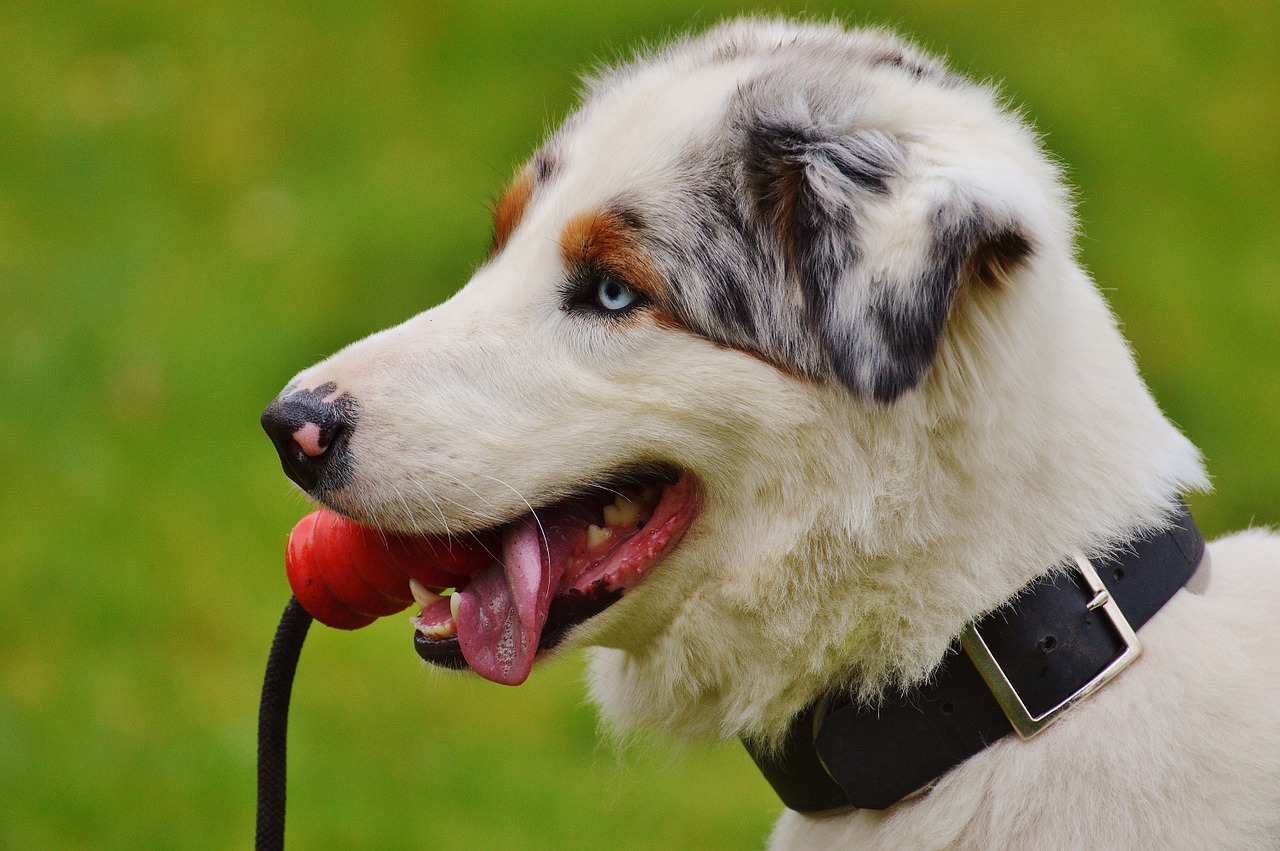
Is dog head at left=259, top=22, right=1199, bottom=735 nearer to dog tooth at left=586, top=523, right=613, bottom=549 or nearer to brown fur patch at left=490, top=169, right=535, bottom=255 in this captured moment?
dog tooth at left=586, top=523, right=613, bottom=549

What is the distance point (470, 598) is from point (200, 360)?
5.25 m

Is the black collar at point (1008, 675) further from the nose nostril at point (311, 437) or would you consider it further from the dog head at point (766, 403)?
the nose nostril at point (311, 437)

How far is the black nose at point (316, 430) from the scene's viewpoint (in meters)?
2.44

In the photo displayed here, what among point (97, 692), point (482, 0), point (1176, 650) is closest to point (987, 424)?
point (1176, 650)

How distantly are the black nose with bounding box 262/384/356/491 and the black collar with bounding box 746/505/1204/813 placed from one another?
105 centimetres

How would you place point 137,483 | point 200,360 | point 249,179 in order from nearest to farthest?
1. point 137,483
2. point 200,360
3. point 249,179

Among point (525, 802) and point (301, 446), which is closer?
point (301, 446)

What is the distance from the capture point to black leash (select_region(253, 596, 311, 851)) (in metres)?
2.86

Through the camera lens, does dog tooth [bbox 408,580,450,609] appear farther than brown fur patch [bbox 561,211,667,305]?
Yes

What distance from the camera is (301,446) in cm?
246

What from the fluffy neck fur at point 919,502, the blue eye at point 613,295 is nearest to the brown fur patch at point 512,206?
the blue eye at point 613,295

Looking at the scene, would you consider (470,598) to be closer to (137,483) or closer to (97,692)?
(97,692)

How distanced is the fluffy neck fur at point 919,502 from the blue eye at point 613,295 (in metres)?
0.33

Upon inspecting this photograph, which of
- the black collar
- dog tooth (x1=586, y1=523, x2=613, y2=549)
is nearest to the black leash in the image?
dog tooth (x1=586, y1=523, x2=613, y2=549)
